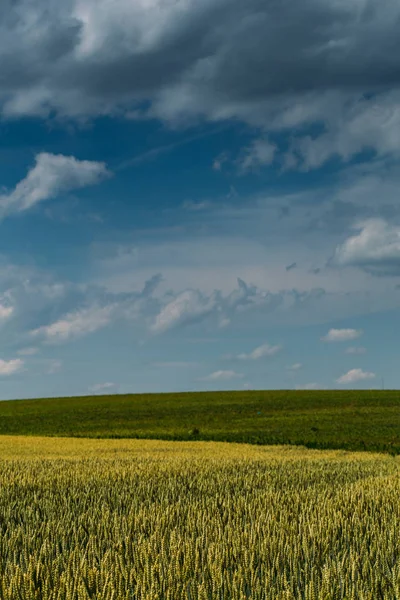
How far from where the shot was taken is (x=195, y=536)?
5.74 metres

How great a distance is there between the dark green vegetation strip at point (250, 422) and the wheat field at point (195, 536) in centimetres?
1372

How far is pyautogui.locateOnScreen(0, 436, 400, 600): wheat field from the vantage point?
13.5ft

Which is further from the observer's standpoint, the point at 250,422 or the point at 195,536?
the point at 250,422

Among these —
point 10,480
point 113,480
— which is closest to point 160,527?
point 113,480

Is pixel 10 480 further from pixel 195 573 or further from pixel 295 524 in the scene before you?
pixel 195 573

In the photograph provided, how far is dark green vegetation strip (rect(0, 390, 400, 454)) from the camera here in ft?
90.0

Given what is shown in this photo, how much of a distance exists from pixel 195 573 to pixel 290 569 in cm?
84

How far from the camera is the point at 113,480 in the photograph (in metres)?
9.84

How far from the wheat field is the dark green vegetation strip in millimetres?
13721

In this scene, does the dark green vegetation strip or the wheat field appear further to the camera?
the dark green vegetation strip

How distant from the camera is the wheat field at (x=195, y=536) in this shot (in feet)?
13.5

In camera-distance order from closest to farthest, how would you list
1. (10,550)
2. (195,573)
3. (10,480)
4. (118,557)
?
(195,573)
(118,557)
(10,550)
(10,480)

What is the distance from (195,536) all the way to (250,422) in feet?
105

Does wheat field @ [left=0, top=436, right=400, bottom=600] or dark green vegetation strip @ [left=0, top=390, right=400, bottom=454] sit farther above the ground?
wheat field @ [left=0, top=436, right=400, bottom=600]
